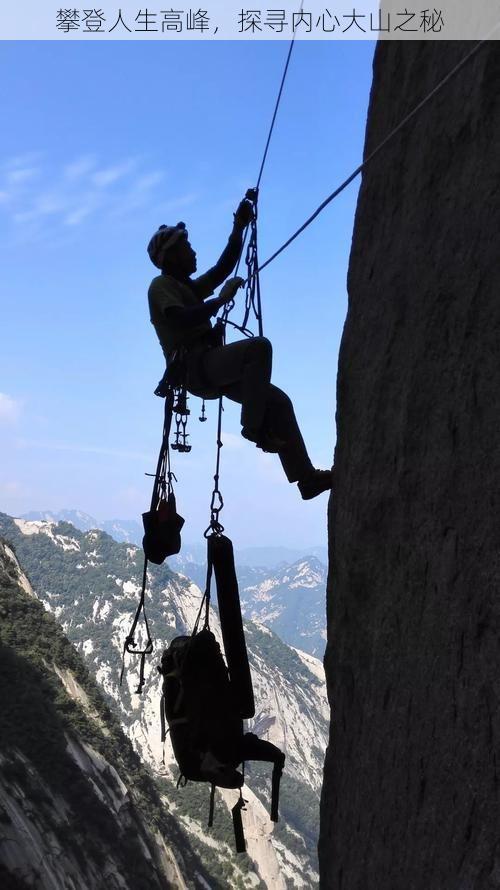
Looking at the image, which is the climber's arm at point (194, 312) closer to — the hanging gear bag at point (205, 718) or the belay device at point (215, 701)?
the belay device at point (215, 701)

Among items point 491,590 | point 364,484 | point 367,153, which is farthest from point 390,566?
point 367,153

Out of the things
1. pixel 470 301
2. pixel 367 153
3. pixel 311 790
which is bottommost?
pixel 311 790

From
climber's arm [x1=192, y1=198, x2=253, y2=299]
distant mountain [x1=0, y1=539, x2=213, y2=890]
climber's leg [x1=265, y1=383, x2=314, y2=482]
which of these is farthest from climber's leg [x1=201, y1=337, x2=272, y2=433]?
distant mountain [x1=0, y1=539, x2=213, y2=890]

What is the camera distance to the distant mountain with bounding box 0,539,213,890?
30203 mm

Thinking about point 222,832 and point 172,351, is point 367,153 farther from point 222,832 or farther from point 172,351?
point 222,832

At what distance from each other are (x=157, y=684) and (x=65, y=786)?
77009 mm

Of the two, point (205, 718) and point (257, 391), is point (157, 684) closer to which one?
point (205, 718)

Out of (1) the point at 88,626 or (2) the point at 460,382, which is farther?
(1) the point at 88,626

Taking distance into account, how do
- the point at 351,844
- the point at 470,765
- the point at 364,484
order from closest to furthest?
1. the point at 470,765
2. the point at 351,844
3. the point at 364,484

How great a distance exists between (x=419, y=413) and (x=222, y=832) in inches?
3574

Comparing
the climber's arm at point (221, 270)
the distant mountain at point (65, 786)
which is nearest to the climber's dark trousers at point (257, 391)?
the climber's arm at point (221, 270)

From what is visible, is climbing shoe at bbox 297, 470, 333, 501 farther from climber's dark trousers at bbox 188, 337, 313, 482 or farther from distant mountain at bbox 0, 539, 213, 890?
distant mountain at bbox 0, 539, 213, 890

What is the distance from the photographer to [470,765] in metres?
2.71

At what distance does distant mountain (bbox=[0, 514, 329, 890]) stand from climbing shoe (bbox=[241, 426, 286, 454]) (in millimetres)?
81530
